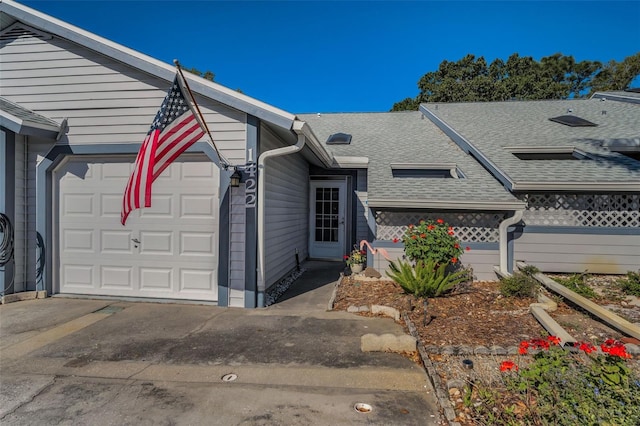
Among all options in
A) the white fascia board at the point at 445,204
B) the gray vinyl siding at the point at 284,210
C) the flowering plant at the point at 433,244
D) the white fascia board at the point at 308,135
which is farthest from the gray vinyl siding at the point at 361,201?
the flowering plant at the point at 433,244

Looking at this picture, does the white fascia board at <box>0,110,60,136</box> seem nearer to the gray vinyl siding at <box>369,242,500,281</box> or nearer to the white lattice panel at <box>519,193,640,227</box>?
the gray vinyl siding at <box>369,242,500,281</box>

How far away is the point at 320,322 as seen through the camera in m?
4.70

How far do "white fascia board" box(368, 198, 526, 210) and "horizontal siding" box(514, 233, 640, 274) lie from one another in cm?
83

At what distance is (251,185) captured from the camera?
5195mm

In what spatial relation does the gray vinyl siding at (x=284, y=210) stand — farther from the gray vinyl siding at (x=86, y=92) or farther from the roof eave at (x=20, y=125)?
the roof eave at (x=20, y=125)

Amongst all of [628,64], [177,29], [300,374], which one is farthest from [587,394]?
[628,64]

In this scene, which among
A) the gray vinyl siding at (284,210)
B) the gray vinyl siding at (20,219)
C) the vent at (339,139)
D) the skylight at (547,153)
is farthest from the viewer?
the vent at (339,139)

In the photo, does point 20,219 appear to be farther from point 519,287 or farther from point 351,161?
point 519,287

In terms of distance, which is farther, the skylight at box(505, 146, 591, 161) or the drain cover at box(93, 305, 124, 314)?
the skylight at box(505, 146, 591, 161)

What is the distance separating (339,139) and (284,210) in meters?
4.05

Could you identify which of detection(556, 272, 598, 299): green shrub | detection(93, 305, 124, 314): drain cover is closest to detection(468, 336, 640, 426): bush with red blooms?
detection(556, 272, 598, 299): green shrub

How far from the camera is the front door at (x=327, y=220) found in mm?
9742

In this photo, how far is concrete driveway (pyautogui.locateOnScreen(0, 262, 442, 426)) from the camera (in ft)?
8.59

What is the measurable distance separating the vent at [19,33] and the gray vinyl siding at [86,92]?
0.25ft
